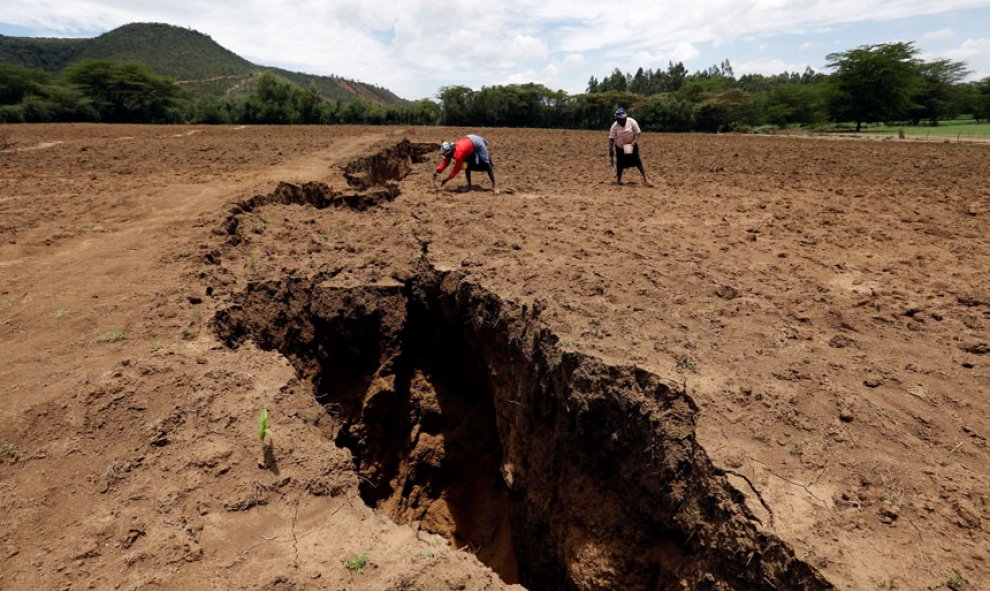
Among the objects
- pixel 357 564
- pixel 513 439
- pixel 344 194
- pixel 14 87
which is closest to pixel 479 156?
pixel 344 194

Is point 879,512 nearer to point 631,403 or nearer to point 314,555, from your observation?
point 631,403

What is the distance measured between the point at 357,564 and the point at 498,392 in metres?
2.66

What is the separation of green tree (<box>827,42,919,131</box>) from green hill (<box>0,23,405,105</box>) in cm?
6310

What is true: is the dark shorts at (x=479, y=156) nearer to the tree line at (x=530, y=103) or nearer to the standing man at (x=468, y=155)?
the standing man at (x=468, y=155)

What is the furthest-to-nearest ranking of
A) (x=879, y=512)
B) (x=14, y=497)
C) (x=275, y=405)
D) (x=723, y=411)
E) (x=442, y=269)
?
(x=442, y=269)
(x=275, y=405)
(x=723, y=411)
(x=14, y=497)
(x=879, y=512)

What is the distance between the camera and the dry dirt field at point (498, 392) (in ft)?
8.44

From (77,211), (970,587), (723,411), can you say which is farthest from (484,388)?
(77,211)

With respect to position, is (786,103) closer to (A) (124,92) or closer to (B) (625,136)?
(B) (625,136)

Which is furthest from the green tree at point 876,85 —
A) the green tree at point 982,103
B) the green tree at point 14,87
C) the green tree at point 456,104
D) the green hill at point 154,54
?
the green hill at point 154,54

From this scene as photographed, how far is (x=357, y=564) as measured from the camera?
8.36 ft

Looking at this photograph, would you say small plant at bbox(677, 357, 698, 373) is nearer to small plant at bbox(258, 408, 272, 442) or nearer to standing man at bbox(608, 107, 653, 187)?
small plant at bbox(258, 408, 272, 442)

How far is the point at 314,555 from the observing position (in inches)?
102

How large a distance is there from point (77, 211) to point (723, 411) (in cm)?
915

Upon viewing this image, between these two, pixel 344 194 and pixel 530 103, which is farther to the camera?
pixel 530 103
